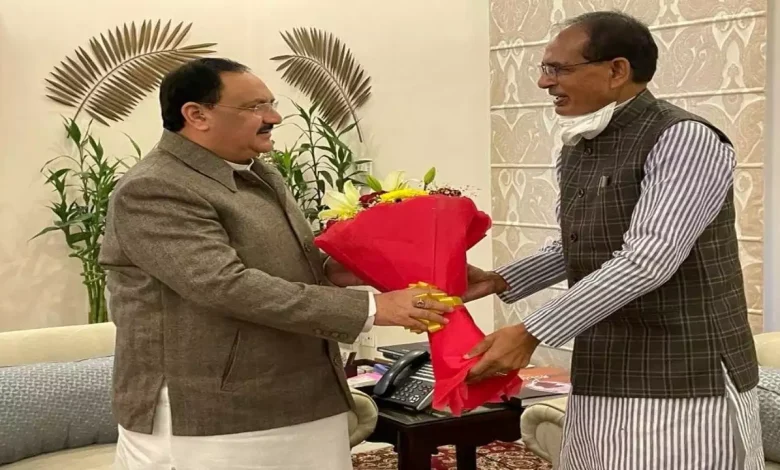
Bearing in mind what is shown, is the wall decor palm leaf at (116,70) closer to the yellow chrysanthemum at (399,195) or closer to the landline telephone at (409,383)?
the landline telephone at (409,383)

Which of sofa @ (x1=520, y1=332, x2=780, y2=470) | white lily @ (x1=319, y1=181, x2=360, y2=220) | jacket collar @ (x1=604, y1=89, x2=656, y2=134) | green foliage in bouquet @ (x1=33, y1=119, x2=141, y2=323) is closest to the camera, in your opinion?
jacket collar @ (x1=604, y1=89, x2=656, y2=134)

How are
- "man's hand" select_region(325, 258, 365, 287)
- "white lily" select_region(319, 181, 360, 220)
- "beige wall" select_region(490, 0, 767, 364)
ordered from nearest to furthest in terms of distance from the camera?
"white lily" select_region(319, 181, 360, 220), "man's hand" select_region(325, 258, 365, 287), "beige wall" select_region(490, 0, 767, 364)

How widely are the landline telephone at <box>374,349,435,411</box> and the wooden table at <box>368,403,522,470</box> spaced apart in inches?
1.3

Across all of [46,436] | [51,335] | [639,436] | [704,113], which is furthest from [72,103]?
[639,436]

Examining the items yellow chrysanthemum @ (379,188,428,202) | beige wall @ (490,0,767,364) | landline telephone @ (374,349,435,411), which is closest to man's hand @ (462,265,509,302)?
yellow chrysanthemum @ (379,188,428,202)

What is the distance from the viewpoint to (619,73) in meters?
1.87

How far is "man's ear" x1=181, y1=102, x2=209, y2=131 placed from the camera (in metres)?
2.00

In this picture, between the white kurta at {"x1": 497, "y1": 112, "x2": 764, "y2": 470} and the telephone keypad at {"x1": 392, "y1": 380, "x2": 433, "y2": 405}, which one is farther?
the telephone keypad at {"x1": 392, "y1": 380, "x2": 433, "y2": 405}

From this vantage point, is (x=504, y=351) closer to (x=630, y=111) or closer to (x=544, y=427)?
(x=630, y=111)

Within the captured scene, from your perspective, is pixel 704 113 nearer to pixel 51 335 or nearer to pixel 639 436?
pixel 639 436

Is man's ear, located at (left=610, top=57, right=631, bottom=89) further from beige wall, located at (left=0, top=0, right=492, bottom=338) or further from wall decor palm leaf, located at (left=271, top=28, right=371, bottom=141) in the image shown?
wall decor palm leaf, located at (left=271, top=28, right=371, bottom=141)

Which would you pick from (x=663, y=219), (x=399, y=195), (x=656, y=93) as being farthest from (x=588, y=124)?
(x=656, y=93)

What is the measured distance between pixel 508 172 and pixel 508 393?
2.64 metres

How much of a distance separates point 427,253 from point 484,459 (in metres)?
2.21
